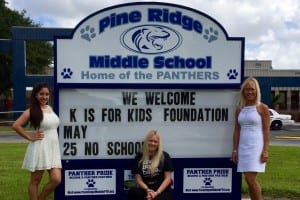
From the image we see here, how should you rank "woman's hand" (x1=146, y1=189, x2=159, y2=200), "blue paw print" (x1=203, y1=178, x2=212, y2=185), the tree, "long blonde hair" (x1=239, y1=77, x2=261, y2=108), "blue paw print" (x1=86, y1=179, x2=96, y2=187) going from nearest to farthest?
"woman's hand" (x1=146, y1=189, x2=159, y2=200), "long blonde hair" (x1=239, y1=77, x2=261, y2=108), "blue paw print" (x1=86, y1=179, x2=96, y2=187), "blue paw print" (x1=203, y1=178, x2=212, y2=185), the tree

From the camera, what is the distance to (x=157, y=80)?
7.51 meters

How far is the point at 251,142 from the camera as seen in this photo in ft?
22.2

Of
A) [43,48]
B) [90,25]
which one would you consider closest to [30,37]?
[43,48]

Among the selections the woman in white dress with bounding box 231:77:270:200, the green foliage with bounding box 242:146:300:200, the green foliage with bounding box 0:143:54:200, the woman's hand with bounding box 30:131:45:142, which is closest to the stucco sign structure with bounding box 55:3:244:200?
the woman's hand with bounding box 30:131:45:142

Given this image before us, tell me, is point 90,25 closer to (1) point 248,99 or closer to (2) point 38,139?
Result: (2) point 38,139

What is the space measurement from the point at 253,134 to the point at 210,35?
1693 millimetres

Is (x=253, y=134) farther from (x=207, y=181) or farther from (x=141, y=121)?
(x=141, y=121)

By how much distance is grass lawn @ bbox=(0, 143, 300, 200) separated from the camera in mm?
8961

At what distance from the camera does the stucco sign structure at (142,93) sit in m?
7.38

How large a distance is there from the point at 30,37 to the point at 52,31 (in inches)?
60.2

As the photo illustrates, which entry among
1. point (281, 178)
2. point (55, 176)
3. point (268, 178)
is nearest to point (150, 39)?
point (55, 176)

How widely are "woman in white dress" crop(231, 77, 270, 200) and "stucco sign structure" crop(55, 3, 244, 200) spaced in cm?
81

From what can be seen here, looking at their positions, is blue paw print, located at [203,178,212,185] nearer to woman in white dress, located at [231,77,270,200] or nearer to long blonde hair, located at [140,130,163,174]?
woman in white dress, located at [231,77,270,200]

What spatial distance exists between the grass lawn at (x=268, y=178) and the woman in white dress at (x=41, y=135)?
1.85 m
